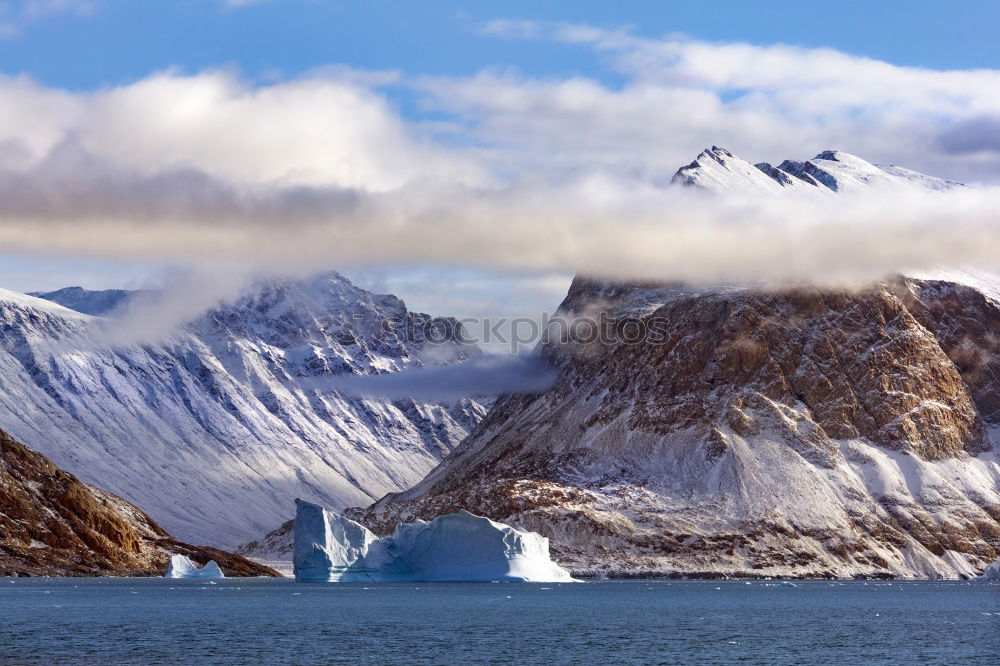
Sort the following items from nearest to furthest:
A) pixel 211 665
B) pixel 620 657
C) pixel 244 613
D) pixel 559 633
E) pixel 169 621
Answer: pixel 211 665 → pixel 620 657 → pixel 559 633 → pixel 169 621 → pixel 244 613

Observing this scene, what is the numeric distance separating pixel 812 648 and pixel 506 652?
31.4 metres

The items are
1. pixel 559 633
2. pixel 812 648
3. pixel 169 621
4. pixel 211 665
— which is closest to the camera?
pixel 211 665

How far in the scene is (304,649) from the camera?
144500 millimetres

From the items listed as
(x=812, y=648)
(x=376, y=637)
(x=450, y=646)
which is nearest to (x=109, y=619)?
(x=376, y=637)

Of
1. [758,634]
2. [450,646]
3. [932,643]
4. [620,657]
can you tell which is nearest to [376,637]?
[450,646]

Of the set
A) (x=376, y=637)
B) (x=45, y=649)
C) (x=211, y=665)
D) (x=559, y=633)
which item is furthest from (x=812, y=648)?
(x=45, y=649)

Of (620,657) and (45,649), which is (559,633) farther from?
(45,649)

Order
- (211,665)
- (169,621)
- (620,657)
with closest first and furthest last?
(211,665)
(620,657)
(169,621)

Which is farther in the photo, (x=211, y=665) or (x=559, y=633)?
(x=559, y=633)

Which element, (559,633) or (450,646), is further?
(559,633)

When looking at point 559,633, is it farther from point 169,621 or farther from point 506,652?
point 169,621

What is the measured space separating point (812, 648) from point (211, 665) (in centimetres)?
6024

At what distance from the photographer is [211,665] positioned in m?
129

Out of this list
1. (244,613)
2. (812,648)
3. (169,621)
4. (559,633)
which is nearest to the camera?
(812,648)
